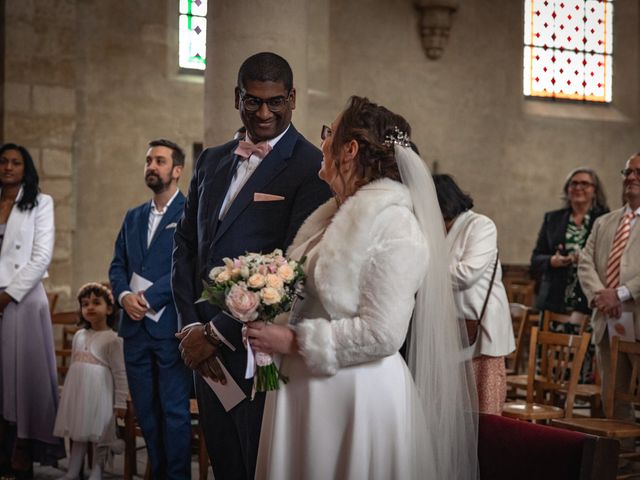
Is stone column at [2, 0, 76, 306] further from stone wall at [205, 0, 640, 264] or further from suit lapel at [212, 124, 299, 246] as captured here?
suit lapel at [212, 124, 299, 246]

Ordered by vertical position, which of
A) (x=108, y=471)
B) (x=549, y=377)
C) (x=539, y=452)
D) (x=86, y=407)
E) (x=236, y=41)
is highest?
(x=236, y=41)

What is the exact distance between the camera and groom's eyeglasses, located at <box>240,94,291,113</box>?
3383 millimetres

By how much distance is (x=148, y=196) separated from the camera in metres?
10.6

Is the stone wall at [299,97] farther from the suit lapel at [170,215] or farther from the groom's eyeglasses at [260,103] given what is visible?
the groom's eyeglasses at [260,103]

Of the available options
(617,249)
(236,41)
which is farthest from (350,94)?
(236,41)

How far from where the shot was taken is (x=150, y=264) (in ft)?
17.0

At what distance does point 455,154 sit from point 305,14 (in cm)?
702

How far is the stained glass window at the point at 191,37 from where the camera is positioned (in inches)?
429

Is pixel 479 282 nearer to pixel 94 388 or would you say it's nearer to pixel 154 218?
pixel 154 218

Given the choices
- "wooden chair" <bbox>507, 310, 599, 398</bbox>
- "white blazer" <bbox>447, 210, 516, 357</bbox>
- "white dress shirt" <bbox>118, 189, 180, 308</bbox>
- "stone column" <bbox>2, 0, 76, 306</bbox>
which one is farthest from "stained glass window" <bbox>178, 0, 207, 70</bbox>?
"white blazer" <bbox>447, 210, 516, 357</bbox>

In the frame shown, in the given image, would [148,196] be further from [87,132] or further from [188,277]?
[188,277]

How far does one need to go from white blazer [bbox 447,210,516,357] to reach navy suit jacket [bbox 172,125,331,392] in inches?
63.2

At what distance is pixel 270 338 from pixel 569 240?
539cm

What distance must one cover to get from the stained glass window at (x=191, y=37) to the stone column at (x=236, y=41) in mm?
5124
